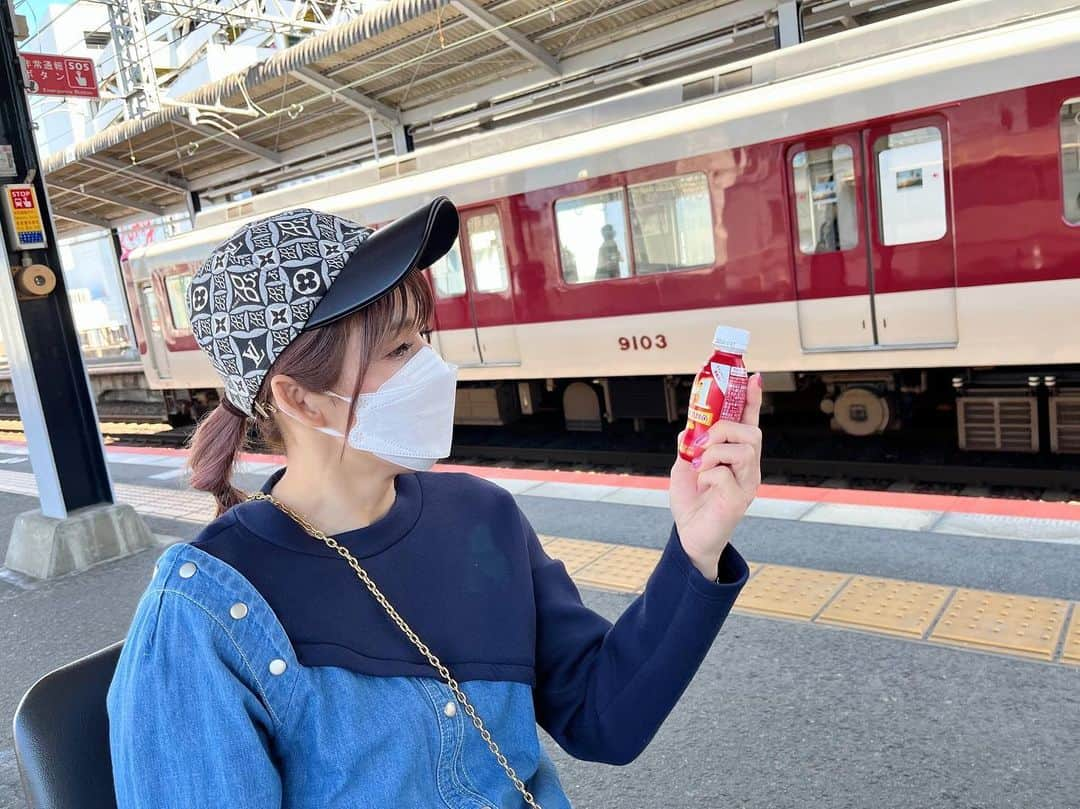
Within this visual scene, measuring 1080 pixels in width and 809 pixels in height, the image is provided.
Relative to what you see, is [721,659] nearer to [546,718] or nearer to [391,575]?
[546,718]

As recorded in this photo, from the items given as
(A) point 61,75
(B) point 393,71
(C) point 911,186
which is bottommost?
(C) point 911,186

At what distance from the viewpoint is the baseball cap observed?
1313 mm

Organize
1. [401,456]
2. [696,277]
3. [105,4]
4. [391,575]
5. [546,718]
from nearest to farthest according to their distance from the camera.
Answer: [391,575], [401,456], [546,718], [696,277], [105,4]

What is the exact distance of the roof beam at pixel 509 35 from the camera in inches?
389

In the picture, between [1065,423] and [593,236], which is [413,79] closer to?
[593,236]

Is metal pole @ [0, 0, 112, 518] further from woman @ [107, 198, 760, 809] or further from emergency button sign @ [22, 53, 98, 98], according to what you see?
woman @ [107, 198, 760, 809]

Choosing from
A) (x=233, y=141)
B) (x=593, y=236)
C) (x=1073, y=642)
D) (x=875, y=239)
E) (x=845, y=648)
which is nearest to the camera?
(x=1073, y=642)

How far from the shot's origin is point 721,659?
3293 millimetres

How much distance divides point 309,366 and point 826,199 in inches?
244

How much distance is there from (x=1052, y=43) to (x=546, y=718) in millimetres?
5987

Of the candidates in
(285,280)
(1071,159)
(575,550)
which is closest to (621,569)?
(575,550)

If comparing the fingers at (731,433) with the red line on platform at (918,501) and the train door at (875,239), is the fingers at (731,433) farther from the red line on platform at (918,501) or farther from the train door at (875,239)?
the train door at (875,239)

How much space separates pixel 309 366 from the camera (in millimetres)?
1389

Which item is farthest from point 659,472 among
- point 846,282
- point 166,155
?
point 166,155
